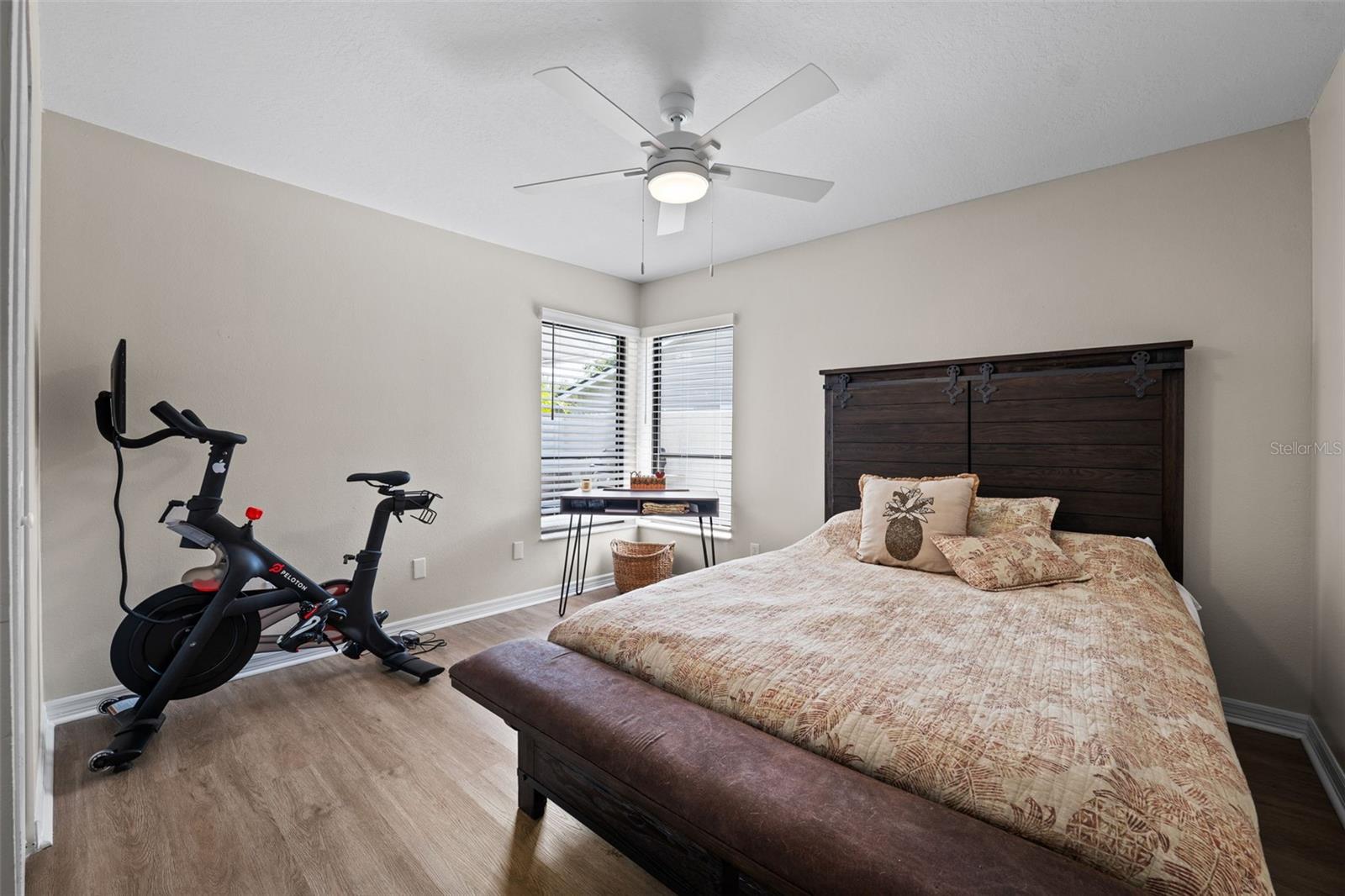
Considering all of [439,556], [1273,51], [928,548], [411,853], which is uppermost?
[1273,51]

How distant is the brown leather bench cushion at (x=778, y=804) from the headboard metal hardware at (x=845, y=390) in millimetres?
2487

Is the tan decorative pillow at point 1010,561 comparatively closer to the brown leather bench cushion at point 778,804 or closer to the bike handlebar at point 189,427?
the brown leather bench cushion at point 778,804

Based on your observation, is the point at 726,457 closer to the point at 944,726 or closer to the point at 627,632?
the point at 627,632

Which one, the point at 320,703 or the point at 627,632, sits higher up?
the point at 627,632

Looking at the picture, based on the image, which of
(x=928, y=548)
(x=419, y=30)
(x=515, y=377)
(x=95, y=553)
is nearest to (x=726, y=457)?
(x=515, y=377)

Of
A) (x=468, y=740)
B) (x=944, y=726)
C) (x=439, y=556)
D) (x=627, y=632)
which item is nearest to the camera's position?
(x=944, y=726)

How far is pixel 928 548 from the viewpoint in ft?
8.83

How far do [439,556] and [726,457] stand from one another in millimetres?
2118

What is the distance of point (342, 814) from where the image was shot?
1.91 metres

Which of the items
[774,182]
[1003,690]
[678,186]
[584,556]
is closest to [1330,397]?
[1003,690]

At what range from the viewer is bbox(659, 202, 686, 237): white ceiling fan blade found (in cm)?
254

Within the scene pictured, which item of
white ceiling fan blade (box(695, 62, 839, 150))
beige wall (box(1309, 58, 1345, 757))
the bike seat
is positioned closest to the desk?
the bike seat

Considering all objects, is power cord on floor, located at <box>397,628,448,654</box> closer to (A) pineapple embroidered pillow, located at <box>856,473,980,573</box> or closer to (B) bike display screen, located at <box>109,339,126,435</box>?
(B) bike display screen, located at <box>109,339,126,435</box>

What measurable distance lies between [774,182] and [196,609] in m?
2.94
